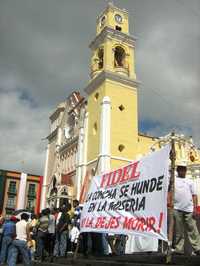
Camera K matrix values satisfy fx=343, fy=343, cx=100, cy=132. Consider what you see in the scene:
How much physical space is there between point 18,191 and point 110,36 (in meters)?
23.1

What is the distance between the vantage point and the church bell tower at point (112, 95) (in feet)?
88.6

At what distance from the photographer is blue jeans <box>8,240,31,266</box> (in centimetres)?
696

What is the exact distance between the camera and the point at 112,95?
2864 cm

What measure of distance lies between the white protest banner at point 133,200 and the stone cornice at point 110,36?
24.9 m

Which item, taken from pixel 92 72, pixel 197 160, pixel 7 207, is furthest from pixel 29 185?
pixel 197 160

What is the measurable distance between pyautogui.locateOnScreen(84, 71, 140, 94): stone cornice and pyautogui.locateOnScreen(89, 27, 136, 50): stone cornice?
158 inches

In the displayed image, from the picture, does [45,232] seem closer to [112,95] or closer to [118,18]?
[112,95]

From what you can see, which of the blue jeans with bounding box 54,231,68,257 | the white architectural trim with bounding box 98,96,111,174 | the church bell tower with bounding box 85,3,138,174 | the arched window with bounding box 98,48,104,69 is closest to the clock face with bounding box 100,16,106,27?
the church bell tower with bounding box 85,3,138,174

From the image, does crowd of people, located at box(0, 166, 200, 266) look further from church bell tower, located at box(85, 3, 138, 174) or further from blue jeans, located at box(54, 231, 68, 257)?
church bell tower, located at box(85, 3, 138, 174)

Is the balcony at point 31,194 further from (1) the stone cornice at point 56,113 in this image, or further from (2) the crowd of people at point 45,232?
(2) the crowd of people at point 45,232

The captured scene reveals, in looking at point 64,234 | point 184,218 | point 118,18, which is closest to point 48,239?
point 64,234

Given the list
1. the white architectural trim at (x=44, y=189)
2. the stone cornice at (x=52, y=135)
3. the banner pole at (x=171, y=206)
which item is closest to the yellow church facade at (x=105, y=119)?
the white architectural trim at (x=44, y=189)

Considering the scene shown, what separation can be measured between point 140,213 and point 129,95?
24.4 meters

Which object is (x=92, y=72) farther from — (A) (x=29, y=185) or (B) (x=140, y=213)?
(B) (x=140, y=213)
